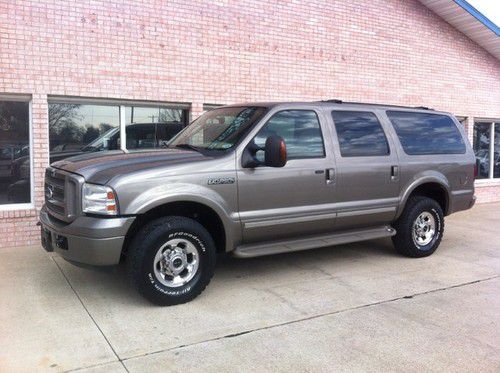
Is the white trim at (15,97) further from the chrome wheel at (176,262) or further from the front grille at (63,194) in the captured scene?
the chrome wheel at (176,262)

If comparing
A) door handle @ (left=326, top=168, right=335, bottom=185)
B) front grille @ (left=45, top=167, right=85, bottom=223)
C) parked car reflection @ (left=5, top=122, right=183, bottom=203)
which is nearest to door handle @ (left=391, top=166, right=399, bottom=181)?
door handle @ (left=326, top=168, right=335, bottom=185)

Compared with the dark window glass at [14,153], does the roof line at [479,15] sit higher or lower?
higher

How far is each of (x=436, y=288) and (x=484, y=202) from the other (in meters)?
8.10

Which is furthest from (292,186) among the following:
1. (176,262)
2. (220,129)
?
(176,262)

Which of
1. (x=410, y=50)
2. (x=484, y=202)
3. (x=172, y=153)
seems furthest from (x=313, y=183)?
(x=484, y=202)

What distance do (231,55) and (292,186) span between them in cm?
403

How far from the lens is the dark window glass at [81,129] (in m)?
7.52

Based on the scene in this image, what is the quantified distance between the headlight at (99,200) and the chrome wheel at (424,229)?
4148 millimetres

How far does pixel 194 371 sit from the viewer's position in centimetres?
357

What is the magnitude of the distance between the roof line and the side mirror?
25.9 feet

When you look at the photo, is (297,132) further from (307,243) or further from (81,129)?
(81,129)

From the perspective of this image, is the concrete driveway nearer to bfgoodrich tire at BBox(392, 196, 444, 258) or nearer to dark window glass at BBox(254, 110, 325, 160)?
bfgoodrich tire at BBox(392, 196, 444, 258)

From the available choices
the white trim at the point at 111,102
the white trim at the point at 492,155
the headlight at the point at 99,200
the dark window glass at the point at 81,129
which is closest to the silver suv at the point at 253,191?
the headlight at the point at 99,200

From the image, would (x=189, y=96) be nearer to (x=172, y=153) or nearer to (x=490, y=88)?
(x=172, y=153)
